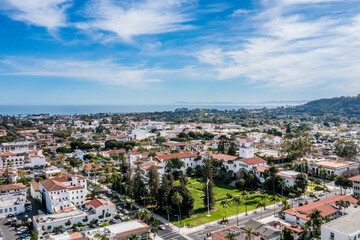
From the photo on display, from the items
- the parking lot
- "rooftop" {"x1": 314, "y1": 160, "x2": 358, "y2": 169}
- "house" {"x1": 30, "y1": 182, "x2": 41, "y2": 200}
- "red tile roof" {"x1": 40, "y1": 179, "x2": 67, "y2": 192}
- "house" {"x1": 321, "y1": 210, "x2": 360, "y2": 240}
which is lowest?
the parking lot

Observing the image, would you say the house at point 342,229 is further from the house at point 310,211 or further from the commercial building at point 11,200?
the commercial building at point 11,200

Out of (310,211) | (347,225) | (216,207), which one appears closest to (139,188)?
(216,207)

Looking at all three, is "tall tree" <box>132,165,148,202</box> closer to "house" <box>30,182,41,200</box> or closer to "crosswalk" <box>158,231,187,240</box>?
"crosswalk" <box>158,231,187,240</box>

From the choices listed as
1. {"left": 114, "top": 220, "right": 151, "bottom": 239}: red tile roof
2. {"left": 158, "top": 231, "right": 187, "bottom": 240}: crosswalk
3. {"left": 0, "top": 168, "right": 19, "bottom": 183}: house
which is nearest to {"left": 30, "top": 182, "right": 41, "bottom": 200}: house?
{"left": 0, "top": 168, "right": 19, "bottom": 183}: house

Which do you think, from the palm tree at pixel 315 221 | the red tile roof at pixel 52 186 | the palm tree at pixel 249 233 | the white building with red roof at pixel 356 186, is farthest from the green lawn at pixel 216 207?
the red tile roof at pixel 52 186

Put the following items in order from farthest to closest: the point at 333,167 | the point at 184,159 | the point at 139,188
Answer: the point at 184,159 < the point at 333,167 < the point at 139,188

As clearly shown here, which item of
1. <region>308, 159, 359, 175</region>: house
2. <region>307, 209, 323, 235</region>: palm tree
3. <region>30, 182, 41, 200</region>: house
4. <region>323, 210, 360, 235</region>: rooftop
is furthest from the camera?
<region>308, 159, 359, 175</region>: house

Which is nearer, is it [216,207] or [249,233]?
[249,233]

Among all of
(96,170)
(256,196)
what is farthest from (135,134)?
(256,196)

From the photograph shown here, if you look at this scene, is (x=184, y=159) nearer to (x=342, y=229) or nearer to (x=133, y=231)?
(x=133, y=231)
